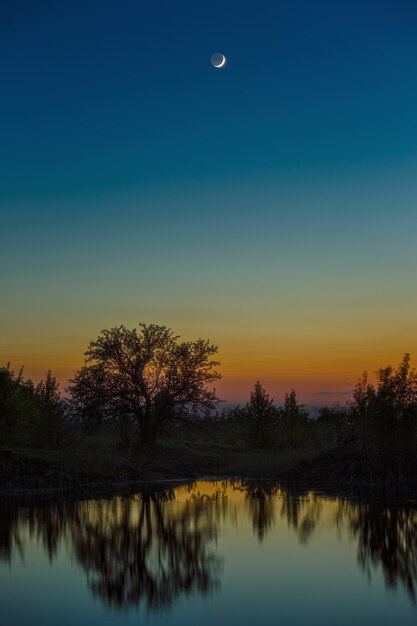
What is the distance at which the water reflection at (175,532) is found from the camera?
878 inches

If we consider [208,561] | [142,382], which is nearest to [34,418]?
[142,382]

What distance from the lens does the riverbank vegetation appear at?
4653cm

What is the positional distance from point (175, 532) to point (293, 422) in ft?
146

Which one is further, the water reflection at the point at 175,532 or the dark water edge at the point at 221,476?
the dark water edge at the point at 221,476

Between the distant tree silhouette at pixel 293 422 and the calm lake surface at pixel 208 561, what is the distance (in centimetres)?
3301

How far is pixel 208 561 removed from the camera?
25047mm

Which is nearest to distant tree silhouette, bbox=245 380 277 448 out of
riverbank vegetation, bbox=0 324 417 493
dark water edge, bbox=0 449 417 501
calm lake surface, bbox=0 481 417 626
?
riverbank vegetation, bbox=0 324 417 493

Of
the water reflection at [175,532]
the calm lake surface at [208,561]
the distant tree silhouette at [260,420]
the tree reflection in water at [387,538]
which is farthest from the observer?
the distant tree silhouette at [260,420]

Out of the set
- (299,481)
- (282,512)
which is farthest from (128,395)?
(282,512)

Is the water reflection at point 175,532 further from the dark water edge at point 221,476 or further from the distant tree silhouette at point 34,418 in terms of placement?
the distant tree silhouette at point 34,418

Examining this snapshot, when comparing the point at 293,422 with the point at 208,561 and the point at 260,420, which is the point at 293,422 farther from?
the point at 208,561

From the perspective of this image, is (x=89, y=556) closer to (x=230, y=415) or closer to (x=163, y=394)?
(x=163, y=394)

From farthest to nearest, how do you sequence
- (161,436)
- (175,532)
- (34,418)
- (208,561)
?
(161,436)
(34,418)
(175,532)
(208,561)

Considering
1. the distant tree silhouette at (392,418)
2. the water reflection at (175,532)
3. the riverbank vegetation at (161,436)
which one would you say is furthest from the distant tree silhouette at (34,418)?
the distant tree silhouette at (392,418)
